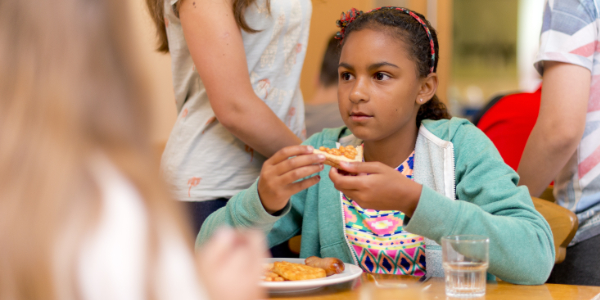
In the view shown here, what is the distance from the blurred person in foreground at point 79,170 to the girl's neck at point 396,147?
1270 mm

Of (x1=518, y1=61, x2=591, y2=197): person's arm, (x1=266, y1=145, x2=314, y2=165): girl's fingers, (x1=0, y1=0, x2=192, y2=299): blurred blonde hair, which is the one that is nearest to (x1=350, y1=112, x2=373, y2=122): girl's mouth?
(x1=266, y1=145, x2=314, y2=165): girl's fingers

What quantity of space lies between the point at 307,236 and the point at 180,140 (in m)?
0.48

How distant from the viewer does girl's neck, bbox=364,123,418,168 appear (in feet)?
5.34

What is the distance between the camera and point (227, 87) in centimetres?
142

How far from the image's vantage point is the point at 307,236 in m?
1.58

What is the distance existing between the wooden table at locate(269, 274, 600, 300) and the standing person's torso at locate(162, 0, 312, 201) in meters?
0.54

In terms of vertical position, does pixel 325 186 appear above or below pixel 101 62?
below

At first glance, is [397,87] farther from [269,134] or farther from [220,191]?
[220,191]

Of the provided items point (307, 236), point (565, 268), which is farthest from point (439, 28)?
point (307, 236)

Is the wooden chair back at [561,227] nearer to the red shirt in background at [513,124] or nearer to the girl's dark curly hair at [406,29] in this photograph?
the girl's dark curly hair at [406,29]

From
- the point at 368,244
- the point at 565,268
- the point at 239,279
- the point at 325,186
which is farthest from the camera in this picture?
the point at 565,268

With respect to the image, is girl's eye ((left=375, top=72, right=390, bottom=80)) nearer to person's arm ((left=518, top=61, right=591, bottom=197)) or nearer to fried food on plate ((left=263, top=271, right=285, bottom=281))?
person's arm ((left=518, top=61, right=591, bottom=197))

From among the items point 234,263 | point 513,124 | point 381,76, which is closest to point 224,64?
point 381,76

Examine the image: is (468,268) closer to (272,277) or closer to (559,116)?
(272,277)
